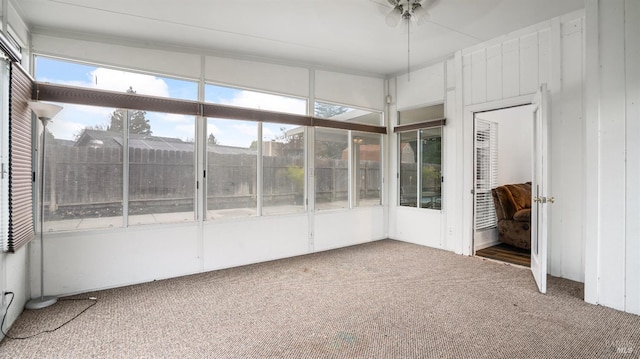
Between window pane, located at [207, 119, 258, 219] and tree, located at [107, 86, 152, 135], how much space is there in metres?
0.70

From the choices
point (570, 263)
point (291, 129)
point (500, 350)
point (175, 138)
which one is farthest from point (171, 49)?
point (570, 263)

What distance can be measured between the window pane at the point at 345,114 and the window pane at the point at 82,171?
2701 mm

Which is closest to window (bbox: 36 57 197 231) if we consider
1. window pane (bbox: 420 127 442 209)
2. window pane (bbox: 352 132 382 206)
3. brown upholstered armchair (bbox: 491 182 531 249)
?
window pane (bbox: 352 132 382 206)

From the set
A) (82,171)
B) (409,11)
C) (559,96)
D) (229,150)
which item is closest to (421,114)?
(559,96)

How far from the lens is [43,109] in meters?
2.67

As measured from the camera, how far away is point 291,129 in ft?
14.8

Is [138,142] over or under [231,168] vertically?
over

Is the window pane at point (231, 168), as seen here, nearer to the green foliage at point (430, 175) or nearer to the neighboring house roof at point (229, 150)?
the neighboring house roof at point (229, 150)

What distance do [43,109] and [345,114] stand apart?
146 inches

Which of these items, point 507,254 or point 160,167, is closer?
point 160,167

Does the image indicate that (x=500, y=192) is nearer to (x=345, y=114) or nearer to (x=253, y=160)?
(x=345, y=114)

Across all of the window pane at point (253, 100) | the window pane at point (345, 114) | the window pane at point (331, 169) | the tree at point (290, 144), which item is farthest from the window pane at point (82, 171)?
the window pane at point (345, 114)

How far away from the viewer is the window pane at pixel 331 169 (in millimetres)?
4785

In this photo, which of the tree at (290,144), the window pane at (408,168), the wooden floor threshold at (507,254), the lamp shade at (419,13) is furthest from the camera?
the window pane at (408,168)
